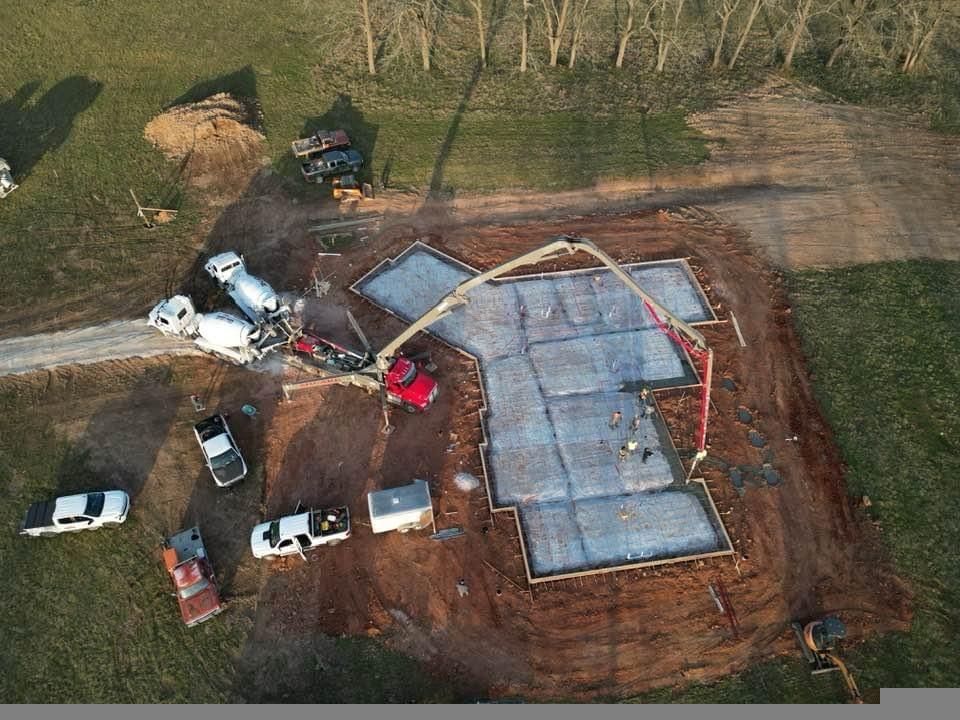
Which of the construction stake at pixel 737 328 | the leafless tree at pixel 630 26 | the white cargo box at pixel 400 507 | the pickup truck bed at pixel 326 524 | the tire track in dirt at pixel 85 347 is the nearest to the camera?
the white cargo box at pixel 400 507

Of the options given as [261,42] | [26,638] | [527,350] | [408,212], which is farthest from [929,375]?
[261,42]

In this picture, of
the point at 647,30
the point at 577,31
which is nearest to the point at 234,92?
the point at 577,31

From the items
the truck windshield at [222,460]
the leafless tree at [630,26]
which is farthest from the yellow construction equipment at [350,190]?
the leafless tree at [630,26]

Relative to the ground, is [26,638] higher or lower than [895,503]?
lower

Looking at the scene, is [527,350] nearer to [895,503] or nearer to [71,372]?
[895,503]

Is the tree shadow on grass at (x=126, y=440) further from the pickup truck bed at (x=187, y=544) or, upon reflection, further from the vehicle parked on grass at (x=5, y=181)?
the vehicle parked on grass at (x=5, y=181)

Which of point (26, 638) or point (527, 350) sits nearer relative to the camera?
point (26, 638)

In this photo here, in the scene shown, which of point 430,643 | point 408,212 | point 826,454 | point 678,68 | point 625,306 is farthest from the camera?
point 678,68
